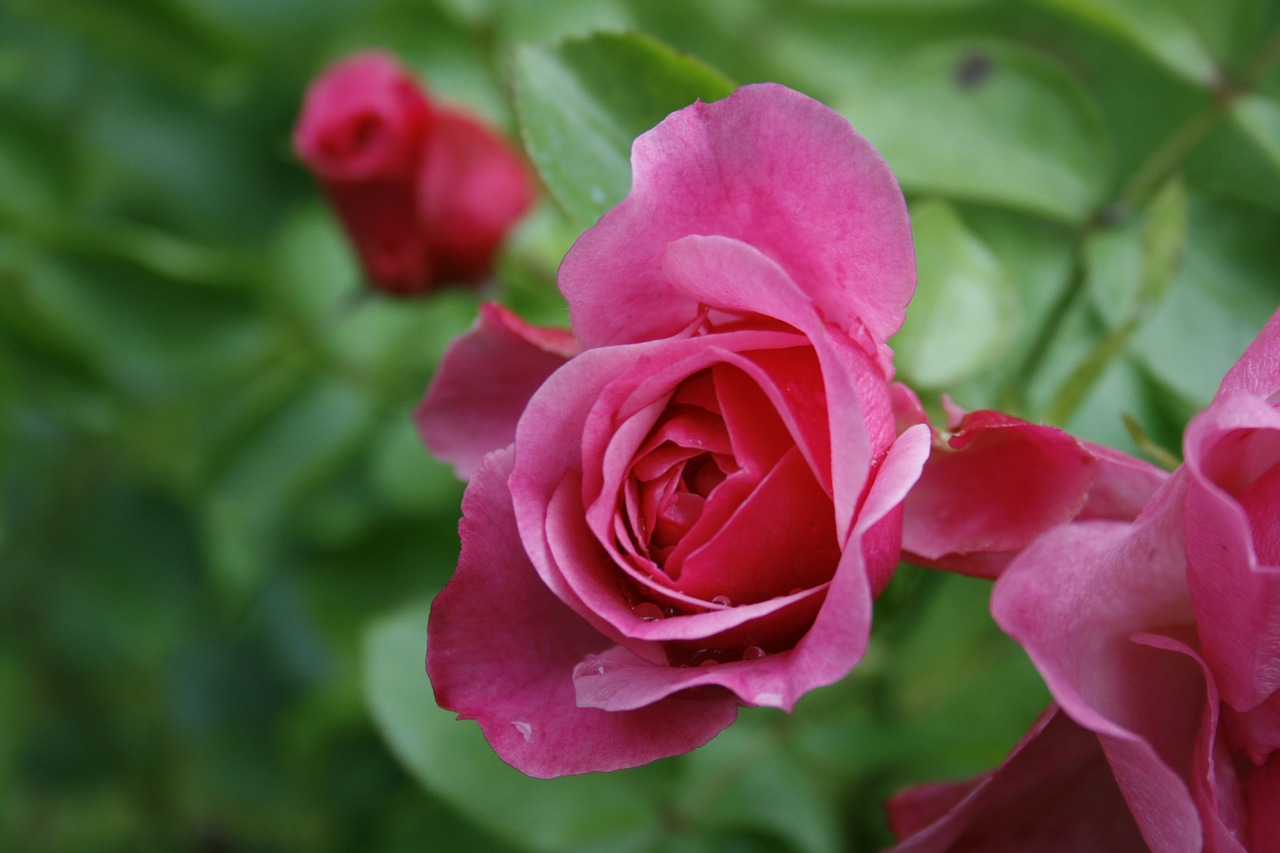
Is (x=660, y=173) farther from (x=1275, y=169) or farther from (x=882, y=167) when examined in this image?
(x=1275, y=169)

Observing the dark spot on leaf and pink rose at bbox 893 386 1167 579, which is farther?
the dark spot on leaf

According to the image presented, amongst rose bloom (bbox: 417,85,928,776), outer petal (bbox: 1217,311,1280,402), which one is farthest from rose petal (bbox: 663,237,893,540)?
outer petal (bbox: 1217,311,1280,402)

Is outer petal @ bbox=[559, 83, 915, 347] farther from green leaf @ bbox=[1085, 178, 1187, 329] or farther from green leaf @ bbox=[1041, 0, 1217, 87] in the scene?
green leaf @ bbox=[1041, 0, 1217, 87]

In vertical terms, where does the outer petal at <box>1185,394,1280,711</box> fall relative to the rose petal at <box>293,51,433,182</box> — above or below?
Result: above

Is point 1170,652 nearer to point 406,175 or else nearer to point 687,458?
point 687,458

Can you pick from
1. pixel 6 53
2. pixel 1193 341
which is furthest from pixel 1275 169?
pixel 6 53

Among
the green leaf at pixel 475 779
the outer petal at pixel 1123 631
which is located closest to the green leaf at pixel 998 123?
the outer petal at pixel 1123 631
